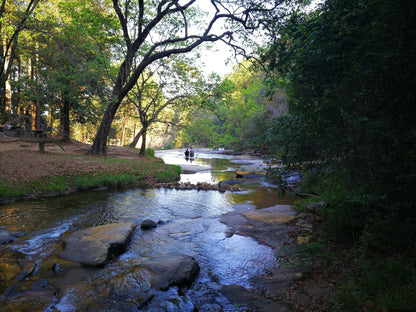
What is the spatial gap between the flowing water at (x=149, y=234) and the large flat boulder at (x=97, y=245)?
22 cm

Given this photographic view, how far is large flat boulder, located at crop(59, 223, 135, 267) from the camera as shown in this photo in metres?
5.22

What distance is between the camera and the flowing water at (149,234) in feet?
15.0

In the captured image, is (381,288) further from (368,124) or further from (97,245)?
(97,245)

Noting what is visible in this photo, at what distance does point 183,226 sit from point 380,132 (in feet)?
20.2

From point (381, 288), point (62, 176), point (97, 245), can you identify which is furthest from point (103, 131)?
point (381, 288)

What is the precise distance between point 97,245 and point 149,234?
1.74 m

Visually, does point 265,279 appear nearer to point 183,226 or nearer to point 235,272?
point 235,272

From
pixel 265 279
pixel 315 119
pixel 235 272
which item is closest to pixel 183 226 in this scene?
pixel 235 272

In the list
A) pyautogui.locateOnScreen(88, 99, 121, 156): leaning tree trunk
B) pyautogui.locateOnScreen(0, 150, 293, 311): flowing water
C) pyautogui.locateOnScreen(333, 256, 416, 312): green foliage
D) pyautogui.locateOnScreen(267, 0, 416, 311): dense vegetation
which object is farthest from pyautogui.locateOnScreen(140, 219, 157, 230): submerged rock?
pyautogui.locateOnScreen(88, 99, 121, 156): leaning tree trunk

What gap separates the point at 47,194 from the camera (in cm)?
1089

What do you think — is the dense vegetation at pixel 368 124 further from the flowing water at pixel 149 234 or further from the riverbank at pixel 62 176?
the riverbank at pixel 62 176

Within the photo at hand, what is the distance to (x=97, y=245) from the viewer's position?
18.7ft

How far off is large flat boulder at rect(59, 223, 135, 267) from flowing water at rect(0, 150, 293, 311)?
221 mm

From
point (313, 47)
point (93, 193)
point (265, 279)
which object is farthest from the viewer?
point (93, 193)
